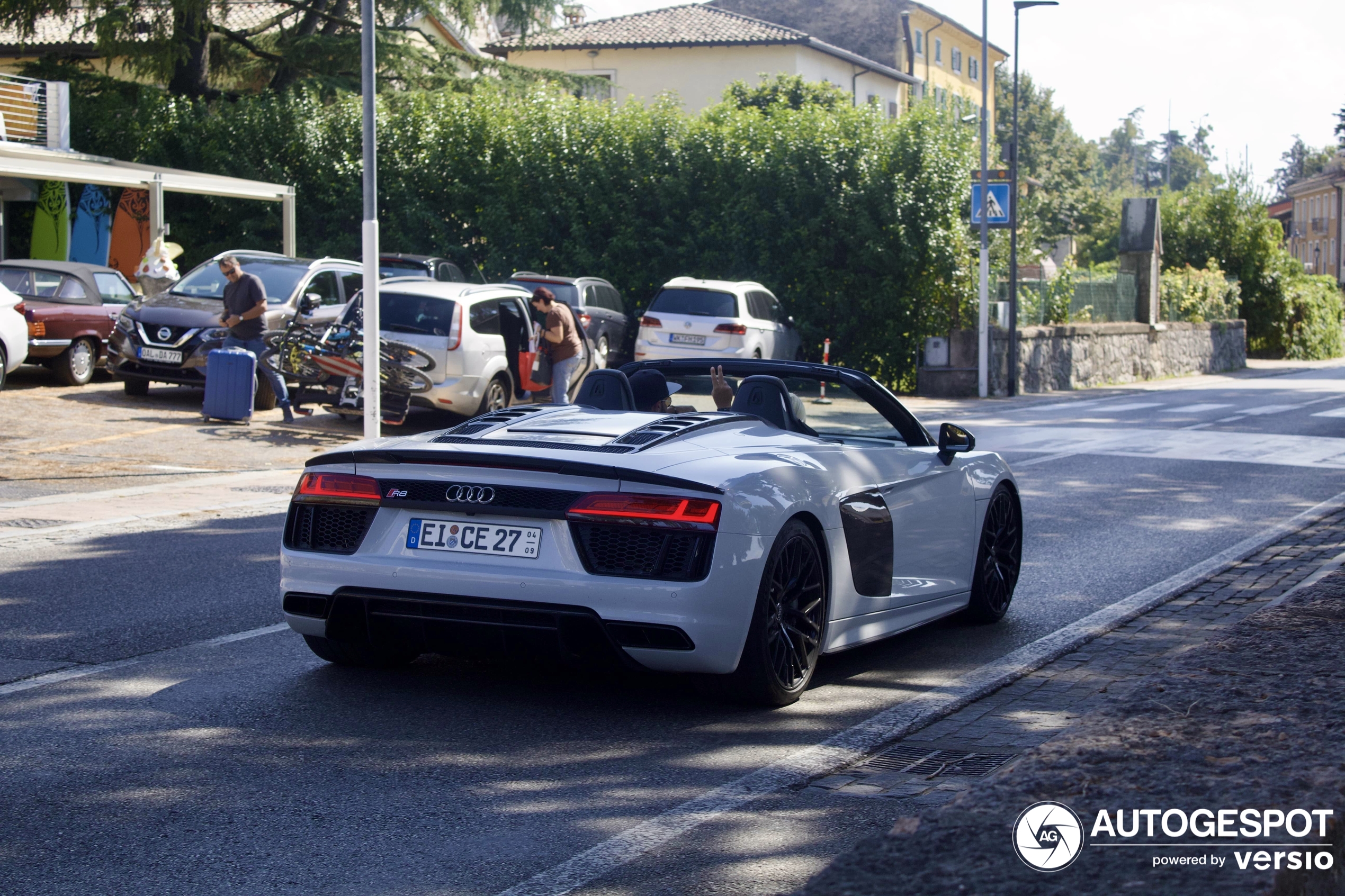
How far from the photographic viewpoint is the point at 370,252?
53.1ft

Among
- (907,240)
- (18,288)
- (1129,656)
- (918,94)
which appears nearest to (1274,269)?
(918,94)

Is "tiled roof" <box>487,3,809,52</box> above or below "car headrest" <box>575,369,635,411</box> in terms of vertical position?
above

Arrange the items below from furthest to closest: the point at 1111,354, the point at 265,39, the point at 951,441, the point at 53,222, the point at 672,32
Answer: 1. the point at 672,32
2. the point at 1111,354
3. the point at 265,39
4. the point at 53,222
5. the point at 951,441

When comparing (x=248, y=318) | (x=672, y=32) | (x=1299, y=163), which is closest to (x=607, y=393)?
(x=248, y=318)

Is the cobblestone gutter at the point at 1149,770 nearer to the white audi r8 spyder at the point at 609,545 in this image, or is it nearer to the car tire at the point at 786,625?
the car tire at the point at 786,625

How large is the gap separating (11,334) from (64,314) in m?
1.70

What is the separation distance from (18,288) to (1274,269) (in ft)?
138

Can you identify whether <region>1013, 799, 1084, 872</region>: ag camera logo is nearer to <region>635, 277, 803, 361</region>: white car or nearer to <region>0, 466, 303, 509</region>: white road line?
<region>0, 466, 303, 509</region>: white road line

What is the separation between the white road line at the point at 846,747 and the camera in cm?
402

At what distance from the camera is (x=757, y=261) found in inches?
1173

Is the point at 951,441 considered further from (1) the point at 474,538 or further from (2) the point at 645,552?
(1) the point at 474,538

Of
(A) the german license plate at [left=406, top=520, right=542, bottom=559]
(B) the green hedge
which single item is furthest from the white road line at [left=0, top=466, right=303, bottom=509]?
(B) the green hedge

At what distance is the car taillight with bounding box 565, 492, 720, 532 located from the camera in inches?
210

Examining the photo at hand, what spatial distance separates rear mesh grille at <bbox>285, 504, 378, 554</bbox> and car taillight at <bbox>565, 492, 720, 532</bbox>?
0.89 meters
